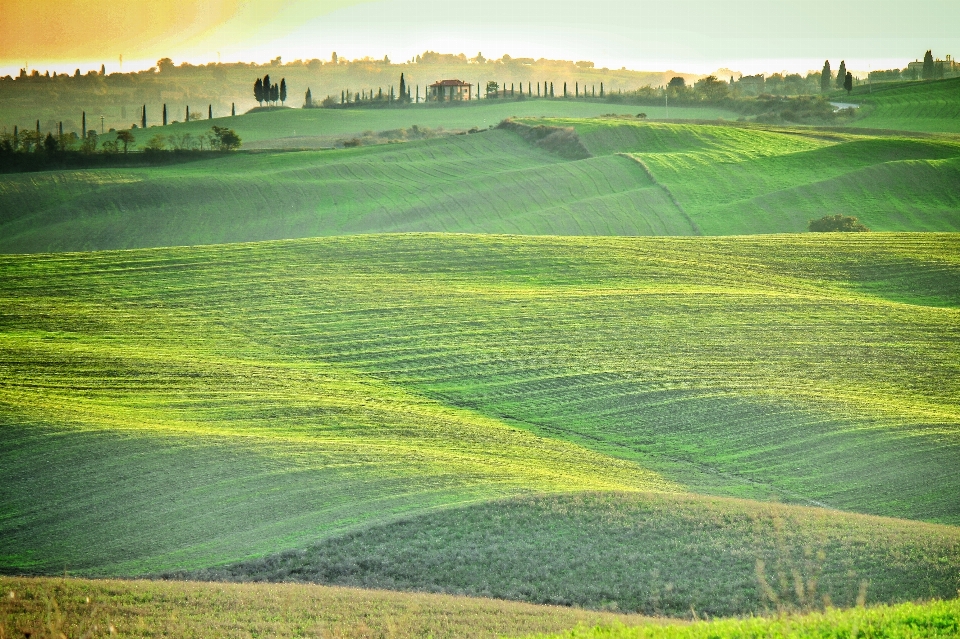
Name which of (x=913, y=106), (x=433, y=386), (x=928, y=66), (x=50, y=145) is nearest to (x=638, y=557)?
(x=433, y=386)

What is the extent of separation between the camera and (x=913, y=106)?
118m

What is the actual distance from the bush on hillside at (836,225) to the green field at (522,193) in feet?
6.35

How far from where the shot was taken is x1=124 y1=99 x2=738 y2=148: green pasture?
126 metres

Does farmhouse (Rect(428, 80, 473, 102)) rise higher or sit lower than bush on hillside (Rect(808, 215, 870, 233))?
higher

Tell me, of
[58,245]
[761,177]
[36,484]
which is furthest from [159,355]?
[761,177]

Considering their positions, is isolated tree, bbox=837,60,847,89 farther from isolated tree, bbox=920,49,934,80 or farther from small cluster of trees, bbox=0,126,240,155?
small cluster of trees, bbox=0,126,240,155

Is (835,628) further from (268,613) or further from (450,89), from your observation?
(450,89)

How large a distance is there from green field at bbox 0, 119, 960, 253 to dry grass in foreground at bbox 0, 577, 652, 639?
1980 inches

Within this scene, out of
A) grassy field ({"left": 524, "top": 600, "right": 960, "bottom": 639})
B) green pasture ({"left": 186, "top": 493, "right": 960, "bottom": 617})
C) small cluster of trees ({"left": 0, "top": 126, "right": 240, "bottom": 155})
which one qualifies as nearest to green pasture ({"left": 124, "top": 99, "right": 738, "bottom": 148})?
small cluster of trees ({"left": 0, "top": 126, "right": 240, "bottom": 155})

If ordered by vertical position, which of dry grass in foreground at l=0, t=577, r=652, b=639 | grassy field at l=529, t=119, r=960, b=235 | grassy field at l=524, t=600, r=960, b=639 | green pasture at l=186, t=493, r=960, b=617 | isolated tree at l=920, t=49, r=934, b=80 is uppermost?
isolated tree at l=920, t=49, r=934, b=80

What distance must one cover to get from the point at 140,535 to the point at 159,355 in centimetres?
1443

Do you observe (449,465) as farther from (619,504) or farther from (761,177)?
(761,177)

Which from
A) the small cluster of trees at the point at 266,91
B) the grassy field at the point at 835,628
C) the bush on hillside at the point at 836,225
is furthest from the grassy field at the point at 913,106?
the grassy field at the point at 835,628

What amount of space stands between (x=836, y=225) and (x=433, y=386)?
41.2 m
